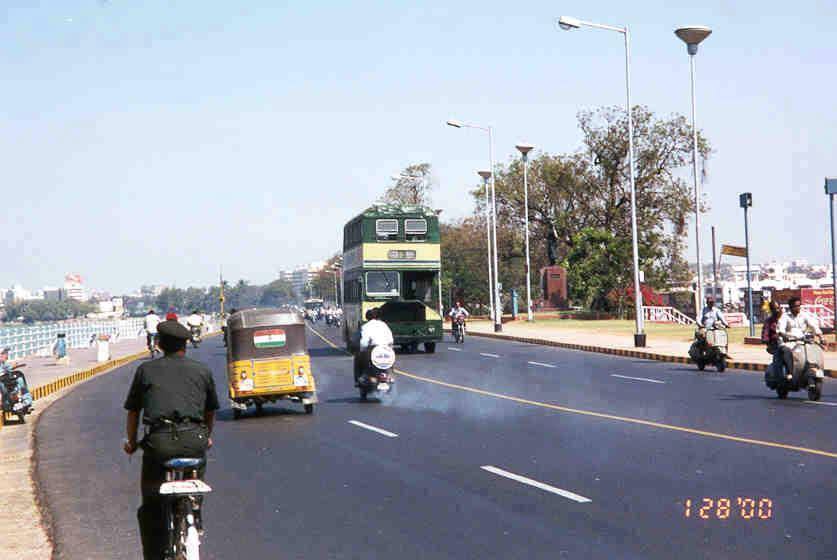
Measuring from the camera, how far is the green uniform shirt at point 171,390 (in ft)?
22.4

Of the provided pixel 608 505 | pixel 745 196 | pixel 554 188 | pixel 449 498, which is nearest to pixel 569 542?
pixel 608 505

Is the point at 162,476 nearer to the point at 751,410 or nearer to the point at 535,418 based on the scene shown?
the point at 535,418

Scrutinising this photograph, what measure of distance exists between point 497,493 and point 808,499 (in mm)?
2762

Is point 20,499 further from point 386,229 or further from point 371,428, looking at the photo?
point 386,229

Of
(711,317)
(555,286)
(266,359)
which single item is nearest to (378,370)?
(266,359)

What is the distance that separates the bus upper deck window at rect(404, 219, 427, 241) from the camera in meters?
35.7

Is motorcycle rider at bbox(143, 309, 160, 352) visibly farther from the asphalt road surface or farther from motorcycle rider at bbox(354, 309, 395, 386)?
motorcycle rider at bbox(354, 309, 395, 386)

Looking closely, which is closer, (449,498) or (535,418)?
(449,498)

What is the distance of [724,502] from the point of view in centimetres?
923

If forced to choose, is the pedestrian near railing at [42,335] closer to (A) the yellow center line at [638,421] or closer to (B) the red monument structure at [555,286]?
(A) the yellow center line at [638,421]

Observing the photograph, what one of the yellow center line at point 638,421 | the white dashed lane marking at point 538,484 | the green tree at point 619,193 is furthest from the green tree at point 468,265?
the white dashed lane marking at point 538,484

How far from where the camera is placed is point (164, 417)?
6.80 m

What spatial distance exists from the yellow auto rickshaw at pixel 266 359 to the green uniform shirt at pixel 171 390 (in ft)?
36.4

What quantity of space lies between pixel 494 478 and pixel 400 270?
2439 cm
